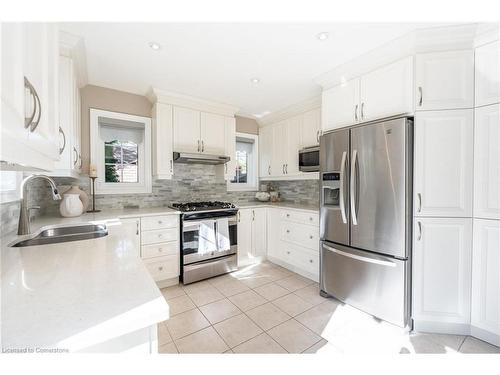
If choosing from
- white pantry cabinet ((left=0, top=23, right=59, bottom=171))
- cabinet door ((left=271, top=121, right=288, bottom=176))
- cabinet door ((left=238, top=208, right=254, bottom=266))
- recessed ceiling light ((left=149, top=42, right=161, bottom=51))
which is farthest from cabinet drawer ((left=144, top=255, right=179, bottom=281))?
recessed ceiling light ((left=149, top=42, right=161, bottom=51))

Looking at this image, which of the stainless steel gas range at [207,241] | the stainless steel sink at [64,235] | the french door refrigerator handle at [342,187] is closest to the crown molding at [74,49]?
the stainless steel sink at [64,235]

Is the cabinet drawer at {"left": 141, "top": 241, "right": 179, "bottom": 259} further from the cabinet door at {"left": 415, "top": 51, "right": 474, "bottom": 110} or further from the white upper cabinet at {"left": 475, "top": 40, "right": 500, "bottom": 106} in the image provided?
the white upper cabinet at {"left": 475, "top": 40, "right": 500, "bottom": 106}

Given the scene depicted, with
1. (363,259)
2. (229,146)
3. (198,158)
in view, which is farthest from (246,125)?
(363,259)

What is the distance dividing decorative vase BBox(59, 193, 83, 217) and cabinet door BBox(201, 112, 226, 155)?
1.62 metres

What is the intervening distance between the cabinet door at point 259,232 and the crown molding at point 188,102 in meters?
1.62

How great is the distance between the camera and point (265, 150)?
158 inches

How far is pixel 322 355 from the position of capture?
158 cm

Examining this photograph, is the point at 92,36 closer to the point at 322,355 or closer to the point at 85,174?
the point at 85,174

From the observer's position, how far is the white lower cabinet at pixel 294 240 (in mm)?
2779

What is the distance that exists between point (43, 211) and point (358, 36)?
11.6 ft

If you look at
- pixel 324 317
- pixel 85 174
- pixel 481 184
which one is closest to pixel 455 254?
pixel 481 184

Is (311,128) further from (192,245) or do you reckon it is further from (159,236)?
(159,236)

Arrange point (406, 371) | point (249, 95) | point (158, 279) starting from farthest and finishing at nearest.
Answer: point (249, 95)
point (158, 279)
point (406, 371)

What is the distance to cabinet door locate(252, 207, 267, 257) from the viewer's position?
341 cm
